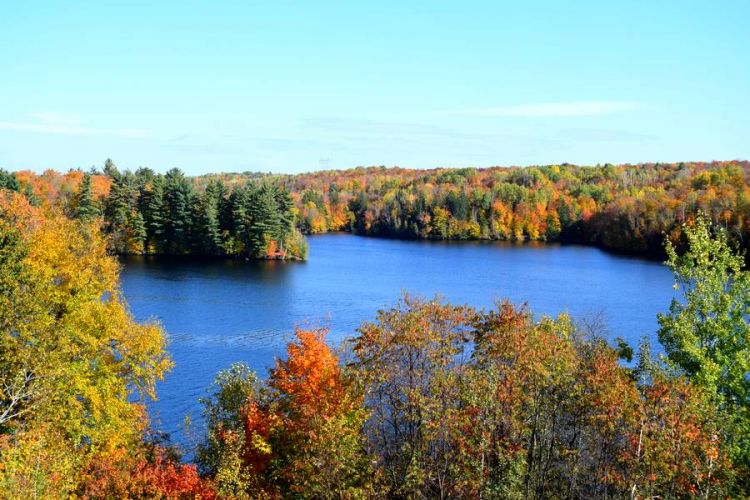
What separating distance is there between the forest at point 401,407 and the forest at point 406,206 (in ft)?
172

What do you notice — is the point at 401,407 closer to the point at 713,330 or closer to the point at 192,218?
the point at 713,330

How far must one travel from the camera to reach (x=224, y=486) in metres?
16.5

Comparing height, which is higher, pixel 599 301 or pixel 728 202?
pixel 728 202

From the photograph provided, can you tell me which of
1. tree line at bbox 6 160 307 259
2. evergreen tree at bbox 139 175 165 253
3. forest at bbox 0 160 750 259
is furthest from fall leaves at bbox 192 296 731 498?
evergreen tree at bbox 139 175 165 253

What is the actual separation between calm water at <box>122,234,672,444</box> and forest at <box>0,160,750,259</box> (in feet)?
21.3

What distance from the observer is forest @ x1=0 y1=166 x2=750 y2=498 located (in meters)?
15.0

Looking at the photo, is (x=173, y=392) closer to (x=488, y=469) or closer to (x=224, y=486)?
(x=224, y=486)

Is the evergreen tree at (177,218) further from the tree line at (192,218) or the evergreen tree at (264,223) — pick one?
the evergreen tree at (264,223)

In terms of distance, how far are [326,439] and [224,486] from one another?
3038 mm

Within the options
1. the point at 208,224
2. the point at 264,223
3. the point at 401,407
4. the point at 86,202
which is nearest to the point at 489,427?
the point at 401,407

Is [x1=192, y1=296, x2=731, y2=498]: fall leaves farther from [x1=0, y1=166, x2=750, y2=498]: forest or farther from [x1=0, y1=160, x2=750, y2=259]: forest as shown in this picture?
[x1=0, y1=160, x2=750, y2=259]: forest

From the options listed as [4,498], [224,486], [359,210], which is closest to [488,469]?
[224,486]

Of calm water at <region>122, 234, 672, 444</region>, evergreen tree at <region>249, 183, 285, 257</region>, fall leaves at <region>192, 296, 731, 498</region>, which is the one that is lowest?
calm water at <region>122, 234, 672, 444</region>

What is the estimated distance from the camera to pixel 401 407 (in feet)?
55.7
